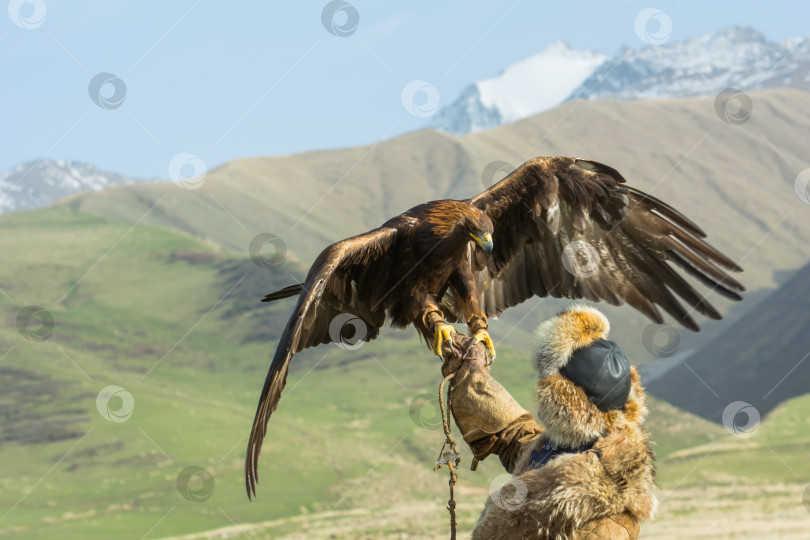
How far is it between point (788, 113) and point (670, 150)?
32.2 m

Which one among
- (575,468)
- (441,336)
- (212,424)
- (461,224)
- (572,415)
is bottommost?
(575,468)

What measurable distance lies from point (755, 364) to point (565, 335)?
5741cm

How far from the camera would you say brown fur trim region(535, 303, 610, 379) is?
305 cm

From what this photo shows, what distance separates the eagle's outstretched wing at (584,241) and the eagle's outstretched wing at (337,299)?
0.89 meters

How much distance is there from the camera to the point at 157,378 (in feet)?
157

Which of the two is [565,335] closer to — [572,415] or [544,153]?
[572,415]

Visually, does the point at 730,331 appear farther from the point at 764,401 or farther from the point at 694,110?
the point at 694,110

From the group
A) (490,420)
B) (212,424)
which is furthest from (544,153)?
(490,420)

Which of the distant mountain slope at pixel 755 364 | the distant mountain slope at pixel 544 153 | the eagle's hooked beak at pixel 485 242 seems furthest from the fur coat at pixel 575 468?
the distant mountain slope at pixel 544 153

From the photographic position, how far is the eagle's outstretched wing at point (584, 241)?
19.4ft

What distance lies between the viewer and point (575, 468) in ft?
9.50

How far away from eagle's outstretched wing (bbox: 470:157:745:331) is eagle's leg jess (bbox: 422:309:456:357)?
3.40 feet

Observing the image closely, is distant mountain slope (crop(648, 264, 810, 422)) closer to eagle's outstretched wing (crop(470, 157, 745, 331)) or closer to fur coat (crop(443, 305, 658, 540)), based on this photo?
eagle's outstretched wing (crop(470, 157, 745, 331))

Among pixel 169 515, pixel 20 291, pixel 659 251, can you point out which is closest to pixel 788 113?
pixel 20 291
